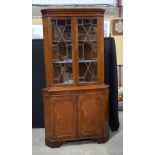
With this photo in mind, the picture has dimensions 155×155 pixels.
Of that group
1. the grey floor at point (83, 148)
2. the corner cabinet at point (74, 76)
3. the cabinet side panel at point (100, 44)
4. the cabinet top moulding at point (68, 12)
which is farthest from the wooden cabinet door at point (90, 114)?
the cabinet top moulding at point (68, 12)

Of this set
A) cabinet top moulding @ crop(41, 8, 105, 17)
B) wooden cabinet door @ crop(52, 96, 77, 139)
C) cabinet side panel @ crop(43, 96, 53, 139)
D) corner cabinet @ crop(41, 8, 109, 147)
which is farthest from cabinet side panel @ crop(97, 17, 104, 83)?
cabinet side panel @ crop(43, 96, 53, 139)

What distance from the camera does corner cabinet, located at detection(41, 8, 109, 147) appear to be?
3.14 meters

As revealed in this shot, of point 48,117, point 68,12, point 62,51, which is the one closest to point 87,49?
point 62,51

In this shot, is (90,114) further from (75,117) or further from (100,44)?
(100,44)

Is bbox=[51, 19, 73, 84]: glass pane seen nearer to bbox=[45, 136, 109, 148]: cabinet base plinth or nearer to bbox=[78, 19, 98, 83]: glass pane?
bbox=[78, 19, 98, 83]: glass pane

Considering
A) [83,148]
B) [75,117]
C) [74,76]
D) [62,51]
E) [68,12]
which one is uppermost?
[68,12]

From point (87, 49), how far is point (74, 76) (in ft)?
1.18

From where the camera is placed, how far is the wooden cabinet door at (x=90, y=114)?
325 cm

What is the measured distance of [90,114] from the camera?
3.27 m

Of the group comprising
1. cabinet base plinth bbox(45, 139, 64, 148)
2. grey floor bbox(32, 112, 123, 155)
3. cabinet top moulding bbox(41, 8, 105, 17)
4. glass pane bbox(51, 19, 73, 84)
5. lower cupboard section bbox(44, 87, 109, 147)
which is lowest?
grey floor bbox(32, 112, 123, 155)

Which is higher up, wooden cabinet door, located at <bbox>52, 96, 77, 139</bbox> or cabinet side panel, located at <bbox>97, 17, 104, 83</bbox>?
cabinet side panel, located at <bbox>97, 17, 104, 83</bbox>

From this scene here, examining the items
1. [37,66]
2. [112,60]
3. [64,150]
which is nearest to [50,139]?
[64,150]
